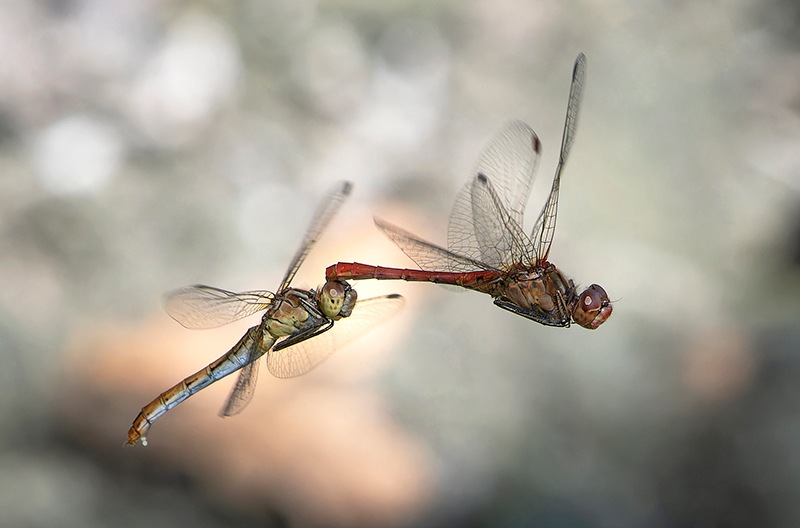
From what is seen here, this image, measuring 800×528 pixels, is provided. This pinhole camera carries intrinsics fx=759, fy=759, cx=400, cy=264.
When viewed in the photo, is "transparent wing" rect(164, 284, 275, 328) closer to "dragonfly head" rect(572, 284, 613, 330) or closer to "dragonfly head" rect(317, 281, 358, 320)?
"dragonfly head" rect(317, 281, 358, 320)

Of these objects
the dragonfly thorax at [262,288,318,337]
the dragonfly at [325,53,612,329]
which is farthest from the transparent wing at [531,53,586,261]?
the dragonfly thorax at [262,288,318,337]

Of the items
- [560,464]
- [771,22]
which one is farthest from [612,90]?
[560,464]

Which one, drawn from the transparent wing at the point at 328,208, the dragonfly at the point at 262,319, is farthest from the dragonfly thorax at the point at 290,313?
the transparent wing at the point at 328,208

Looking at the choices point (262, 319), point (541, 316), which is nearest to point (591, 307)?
point (541, 316)

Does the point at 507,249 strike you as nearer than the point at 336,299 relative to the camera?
No

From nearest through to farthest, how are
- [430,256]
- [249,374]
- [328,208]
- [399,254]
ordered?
[328,208], [430,256], [249,374], [399,254]

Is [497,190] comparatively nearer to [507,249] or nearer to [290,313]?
[507,249]

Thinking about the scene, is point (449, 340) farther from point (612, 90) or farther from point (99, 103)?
point (99, 103)
